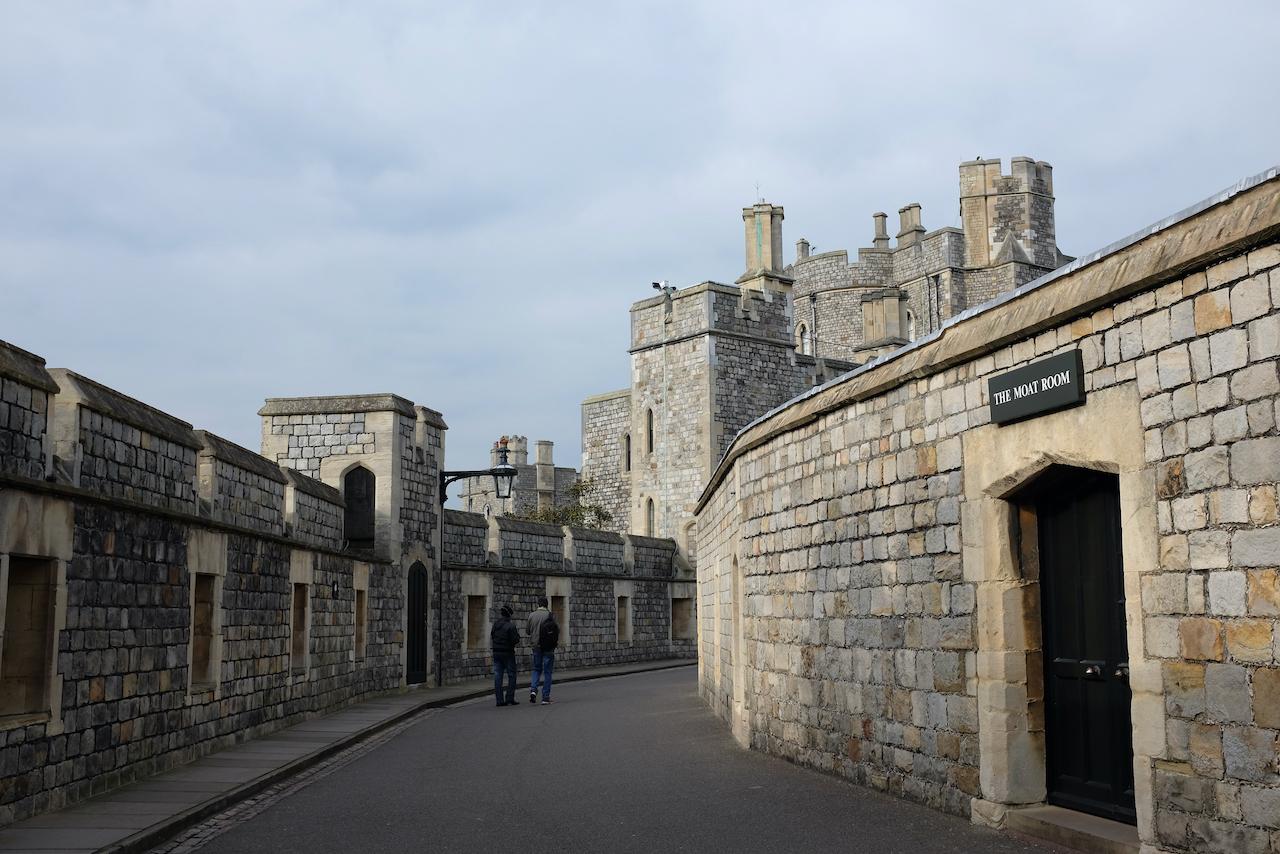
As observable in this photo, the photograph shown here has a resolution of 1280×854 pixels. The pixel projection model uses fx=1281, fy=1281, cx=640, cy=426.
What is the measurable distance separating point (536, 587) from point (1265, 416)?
21.9 m

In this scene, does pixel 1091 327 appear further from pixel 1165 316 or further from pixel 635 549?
pixel 635 549

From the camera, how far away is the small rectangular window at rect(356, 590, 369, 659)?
60.4ft

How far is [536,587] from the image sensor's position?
26484 millimetres

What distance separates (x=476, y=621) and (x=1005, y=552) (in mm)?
18016

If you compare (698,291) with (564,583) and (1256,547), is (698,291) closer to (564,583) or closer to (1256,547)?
(564,583)

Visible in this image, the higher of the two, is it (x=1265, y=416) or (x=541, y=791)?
(x=1265, y=416)

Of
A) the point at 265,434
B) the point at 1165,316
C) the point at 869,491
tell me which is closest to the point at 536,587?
the point at 265,434

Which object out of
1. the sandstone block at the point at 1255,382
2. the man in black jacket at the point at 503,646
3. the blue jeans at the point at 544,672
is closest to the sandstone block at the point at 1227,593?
the sandstone block at the point at 1255,382

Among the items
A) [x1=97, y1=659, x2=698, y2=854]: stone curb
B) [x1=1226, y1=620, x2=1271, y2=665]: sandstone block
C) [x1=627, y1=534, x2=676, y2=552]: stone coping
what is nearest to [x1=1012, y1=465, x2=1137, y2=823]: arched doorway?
[x1=1226, y1=620, x2=1271, y2=665]: sandstone block

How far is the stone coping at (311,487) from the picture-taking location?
50.0 ft

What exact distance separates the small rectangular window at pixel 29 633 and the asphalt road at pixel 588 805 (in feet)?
5.21

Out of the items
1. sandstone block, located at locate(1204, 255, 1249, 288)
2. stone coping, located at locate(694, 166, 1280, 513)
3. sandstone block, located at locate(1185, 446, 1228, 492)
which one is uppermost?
stone coping, located at locate(694, 166, 1280, 513)

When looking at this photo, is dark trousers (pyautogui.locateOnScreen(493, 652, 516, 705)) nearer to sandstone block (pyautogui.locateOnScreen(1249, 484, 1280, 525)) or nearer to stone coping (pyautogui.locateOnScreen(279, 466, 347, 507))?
stone coping (pyautogui.locateOnScreen(279, 466, 347, 507))

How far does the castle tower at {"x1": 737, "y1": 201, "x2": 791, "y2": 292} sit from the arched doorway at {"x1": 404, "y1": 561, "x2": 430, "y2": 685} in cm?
2275
